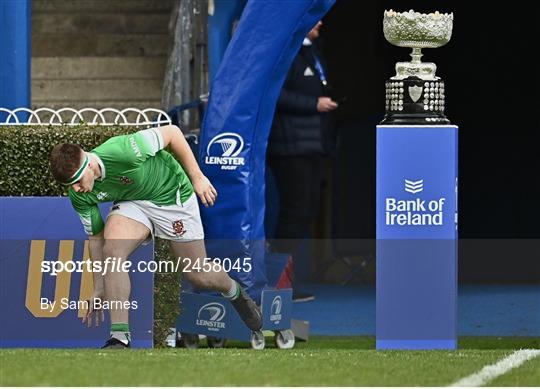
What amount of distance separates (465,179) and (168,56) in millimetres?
2652

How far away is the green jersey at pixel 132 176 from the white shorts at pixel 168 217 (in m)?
0.04

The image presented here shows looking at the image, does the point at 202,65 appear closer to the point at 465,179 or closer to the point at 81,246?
the point at 465,179

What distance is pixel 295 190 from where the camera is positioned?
12.7 metres

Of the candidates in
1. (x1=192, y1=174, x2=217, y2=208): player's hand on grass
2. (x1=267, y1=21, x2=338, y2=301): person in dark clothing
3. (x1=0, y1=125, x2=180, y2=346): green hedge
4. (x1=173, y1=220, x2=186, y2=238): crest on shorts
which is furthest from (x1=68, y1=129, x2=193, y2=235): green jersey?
(x1=267, y1=21, x2=338, y2=301): person in dark clothing

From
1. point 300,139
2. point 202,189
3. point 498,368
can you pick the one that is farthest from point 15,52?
point 498,368

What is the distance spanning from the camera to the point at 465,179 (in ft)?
48.0

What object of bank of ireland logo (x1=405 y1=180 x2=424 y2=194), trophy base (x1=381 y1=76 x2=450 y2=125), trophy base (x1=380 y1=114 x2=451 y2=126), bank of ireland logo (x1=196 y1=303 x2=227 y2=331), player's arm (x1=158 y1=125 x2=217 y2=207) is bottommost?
A: bank of ireland logo (x1=196 y1=303 x2=227 y2=331)

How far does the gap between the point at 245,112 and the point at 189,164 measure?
4.25ft

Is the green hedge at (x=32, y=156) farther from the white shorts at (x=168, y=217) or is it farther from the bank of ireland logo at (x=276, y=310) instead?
the bank of ireland logo at (x=276, y=310)

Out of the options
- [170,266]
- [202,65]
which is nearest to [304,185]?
[202,65]

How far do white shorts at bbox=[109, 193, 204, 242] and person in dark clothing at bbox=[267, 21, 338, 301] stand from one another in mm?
2473
